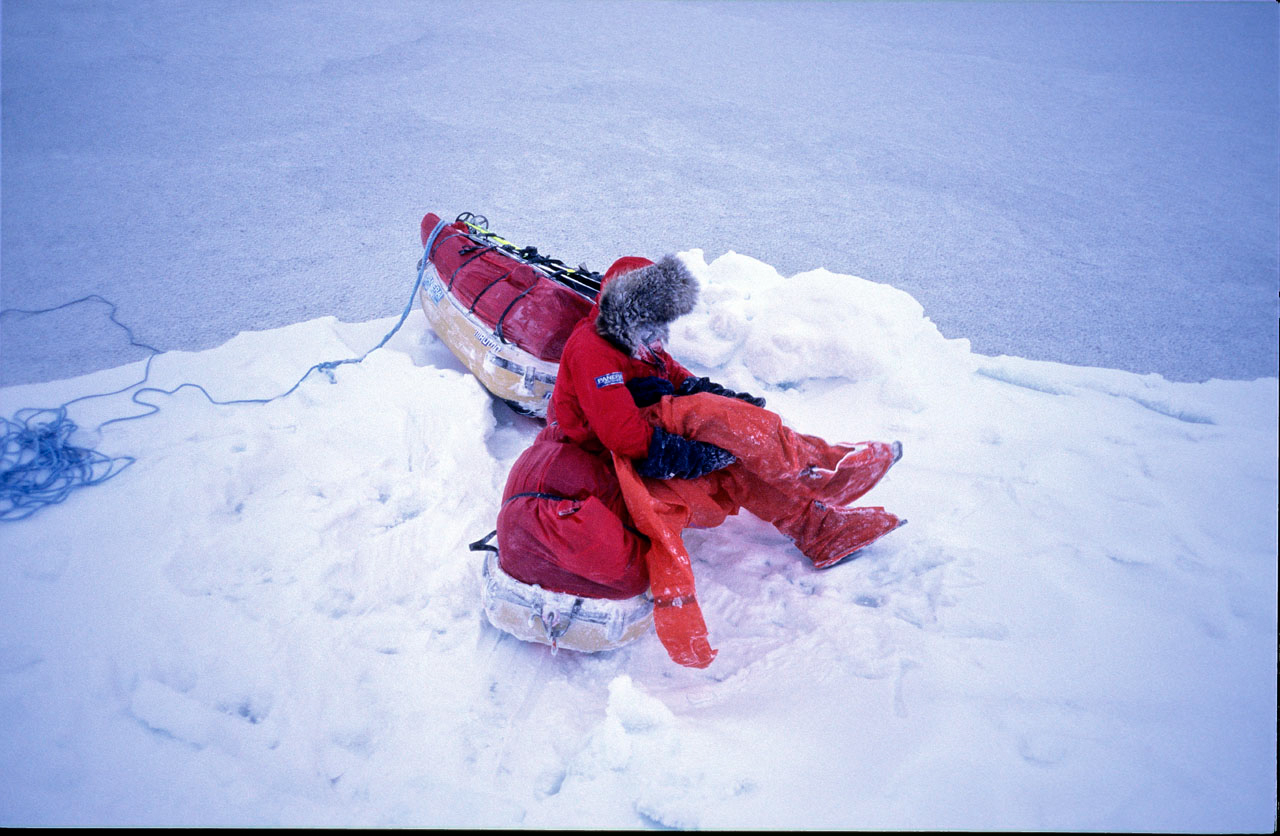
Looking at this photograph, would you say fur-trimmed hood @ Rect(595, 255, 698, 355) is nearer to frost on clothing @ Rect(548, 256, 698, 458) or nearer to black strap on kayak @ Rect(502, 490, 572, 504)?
frost on clothing @ Rect(548, 256, 698, 458)

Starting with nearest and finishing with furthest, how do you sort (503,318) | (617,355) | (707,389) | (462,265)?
(617,355) < (707,389) < (503,318) < (462,265)

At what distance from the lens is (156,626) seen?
1662 mm

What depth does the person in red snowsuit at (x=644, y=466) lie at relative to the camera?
1649 mm

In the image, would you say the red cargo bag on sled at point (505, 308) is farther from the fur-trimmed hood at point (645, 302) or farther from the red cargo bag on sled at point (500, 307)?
the fur-trimmed hood at point (645, 302)

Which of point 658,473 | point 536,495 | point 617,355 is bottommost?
point 536,495

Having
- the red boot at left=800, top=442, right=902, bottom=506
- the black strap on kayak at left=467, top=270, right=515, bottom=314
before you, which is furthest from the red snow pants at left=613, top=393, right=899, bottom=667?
the black strap on kayak at left=467, top=270, right=515, bottom=314

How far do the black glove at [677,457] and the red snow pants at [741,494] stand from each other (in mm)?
29

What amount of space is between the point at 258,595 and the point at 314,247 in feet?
6.57

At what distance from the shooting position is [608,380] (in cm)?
174

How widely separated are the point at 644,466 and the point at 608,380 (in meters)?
0.24

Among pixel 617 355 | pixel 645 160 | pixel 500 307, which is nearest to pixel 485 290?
pixel 500 307

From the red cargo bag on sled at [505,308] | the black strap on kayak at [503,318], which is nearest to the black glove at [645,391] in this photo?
the red cargo bag on sled at [505,308]

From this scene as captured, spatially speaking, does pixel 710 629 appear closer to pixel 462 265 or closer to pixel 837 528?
pixel 837 528

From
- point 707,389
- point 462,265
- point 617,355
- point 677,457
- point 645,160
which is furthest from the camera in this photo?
point 645,160
